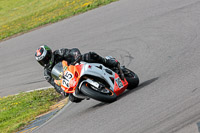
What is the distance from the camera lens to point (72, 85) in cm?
726

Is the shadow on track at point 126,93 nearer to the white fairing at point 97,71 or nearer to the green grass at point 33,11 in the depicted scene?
the white fairing at point 97,71

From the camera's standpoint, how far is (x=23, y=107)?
421 inches

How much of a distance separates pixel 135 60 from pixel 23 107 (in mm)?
3488

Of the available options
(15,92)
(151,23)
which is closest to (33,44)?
(15,92)

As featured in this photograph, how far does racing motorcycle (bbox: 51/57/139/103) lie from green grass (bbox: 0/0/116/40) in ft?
36.0

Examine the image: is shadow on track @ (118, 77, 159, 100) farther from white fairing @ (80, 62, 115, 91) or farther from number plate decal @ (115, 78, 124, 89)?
white fairing @ (80, 62, 115, 91)

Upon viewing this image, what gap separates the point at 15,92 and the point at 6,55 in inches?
172

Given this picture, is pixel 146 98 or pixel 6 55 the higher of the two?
pixel 146 98

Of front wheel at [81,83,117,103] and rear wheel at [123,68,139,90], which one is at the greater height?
front wheel at [81,83,117,103]

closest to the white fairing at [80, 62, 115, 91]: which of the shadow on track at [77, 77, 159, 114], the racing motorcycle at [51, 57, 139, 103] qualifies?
the racing motorcycle at [51, 57, 139, 103]

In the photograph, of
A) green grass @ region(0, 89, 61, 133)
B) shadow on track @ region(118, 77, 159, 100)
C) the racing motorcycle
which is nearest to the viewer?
the racing motorcycle

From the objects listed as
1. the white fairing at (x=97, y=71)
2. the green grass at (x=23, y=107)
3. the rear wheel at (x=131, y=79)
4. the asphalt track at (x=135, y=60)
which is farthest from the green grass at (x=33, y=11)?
the white fairing at (x=97, y=71)

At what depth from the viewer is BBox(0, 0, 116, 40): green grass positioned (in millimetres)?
19578

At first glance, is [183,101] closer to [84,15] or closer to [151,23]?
[151,23]
